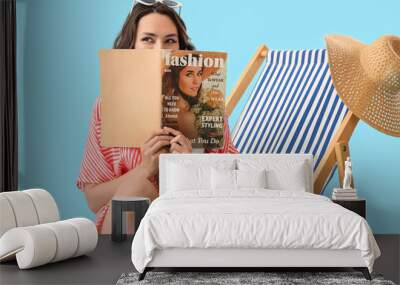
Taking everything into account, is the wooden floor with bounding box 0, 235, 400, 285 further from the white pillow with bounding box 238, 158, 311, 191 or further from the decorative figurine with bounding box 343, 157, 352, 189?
the white pillow with bounding box 238, 158, 311, 191

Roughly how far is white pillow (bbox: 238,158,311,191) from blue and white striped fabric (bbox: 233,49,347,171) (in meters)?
0.40

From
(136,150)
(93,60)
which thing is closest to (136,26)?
(93,60)

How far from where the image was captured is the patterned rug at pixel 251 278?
387cm

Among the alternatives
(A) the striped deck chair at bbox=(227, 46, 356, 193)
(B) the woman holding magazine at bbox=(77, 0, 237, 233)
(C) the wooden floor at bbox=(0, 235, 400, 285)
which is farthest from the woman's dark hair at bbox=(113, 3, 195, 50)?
(C) the wooden floor at bbox=(0, 235, 400, 285)

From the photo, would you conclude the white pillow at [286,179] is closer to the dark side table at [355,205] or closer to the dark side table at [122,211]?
the dark side table at [355,205]

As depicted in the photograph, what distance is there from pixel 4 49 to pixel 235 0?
197 centimetres

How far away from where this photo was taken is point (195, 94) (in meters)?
5.70

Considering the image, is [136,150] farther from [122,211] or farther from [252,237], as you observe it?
[252,237]

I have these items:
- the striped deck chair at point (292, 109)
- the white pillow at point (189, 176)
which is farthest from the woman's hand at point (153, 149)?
the striped deck chair at point (292, 109)

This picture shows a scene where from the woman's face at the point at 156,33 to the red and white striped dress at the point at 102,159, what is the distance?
66cm

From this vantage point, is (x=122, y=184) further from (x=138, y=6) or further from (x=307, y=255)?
(x=307, y=255)

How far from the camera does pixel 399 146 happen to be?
5855 millimetres

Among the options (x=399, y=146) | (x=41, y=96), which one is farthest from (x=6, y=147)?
(x=399, y=146)

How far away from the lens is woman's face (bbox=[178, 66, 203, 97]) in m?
5.69
